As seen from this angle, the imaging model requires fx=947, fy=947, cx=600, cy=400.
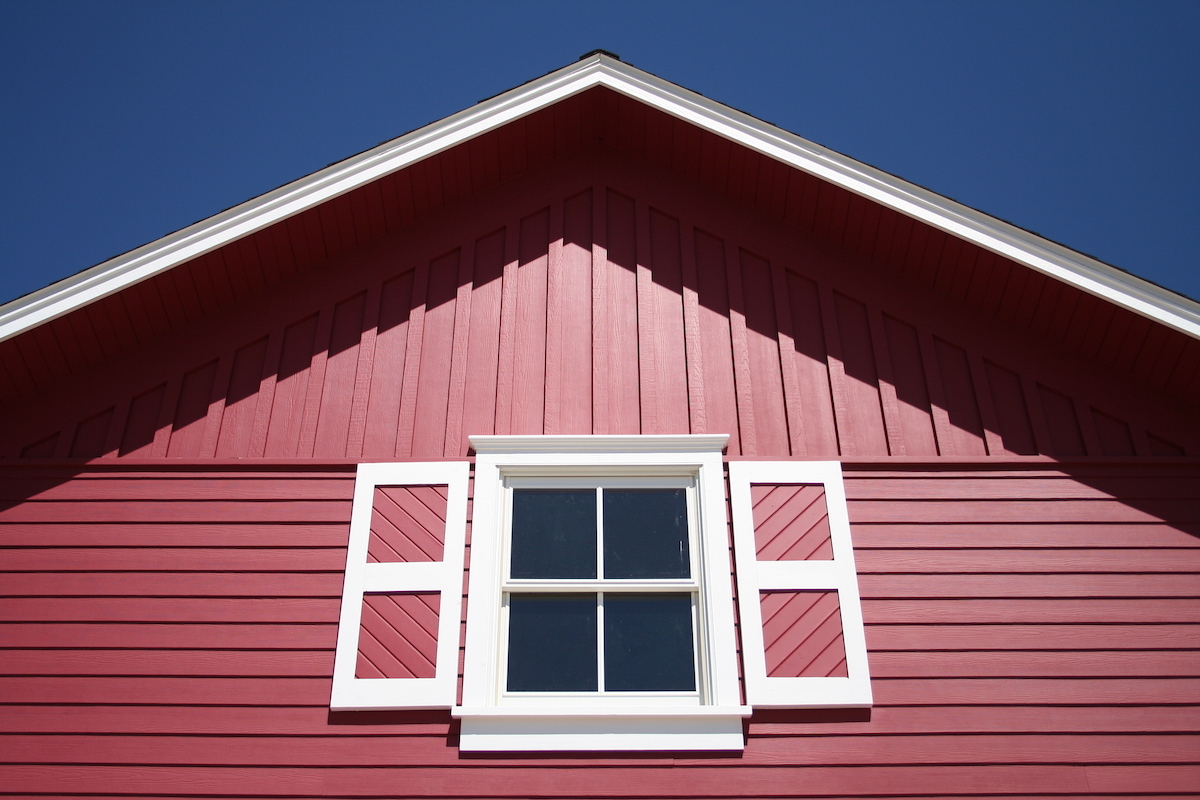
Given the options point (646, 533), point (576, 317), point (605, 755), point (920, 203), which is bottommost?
point (605, 755)

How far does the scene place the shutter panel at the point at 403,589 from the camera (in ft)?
15.4

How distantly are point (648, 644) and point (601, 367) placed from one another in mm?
1671

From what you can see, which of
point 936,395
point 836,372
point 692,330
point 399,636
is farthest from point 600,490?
point 936,395

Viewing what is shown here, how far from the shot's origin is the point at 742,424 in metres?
5.48

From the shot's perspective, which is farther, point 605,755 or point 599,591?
point 599,591

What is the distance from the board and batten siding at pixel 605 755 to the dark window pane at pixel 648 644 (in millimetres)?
427

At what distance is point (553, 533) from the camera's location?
524cm

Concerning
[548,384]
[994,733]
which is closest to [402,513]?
[548,384]

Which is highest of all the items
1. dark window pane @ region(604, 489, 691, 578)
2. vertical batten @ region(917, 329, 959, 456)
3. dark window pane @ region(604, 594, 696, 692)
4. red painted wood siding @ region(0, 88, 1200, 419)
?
red painted wood siding @ region(0, 88, 1200, 419)

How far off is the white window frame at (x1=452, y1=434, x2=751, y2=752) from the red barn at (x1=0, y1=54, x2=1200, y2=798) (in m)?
0.02

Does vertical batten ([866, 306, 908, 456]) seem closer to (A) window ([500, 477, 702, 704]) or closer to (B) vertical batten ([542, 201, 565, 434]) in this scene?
(A) window ([500, 477, 702, 704])

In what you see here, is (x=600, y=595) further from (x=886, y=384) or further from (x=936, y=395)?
(x=936, y=395)

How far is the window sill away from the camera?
450 centimetres

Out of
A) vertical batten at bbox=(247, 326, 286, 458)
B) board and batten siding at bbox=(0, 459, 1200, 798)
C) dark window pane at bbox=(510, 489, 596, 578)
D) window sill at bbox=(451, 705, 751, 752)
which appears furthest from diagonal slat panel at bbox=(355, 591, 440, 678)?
vertical batten at bbox=(247, 326, 286, 458)
